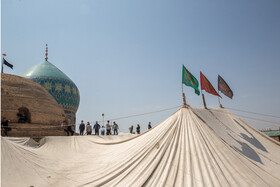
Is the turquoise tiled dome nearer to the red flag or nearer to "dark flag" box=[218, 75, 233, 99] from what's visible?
"dark flag" box=[218, 75, 233, 99]

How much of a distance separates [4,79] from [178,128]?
10907 millimetres

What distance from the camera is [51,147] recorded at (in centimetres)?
784

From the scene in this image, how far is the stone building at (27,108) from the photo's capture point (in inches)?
390

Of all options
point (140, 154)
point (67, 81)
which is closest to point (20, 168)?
point (140, 154)

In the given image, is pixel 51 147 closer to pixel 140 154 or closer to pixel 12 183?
pixel 12 183

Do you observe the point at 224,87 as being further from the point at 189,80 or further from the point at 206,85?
the point at 189,80

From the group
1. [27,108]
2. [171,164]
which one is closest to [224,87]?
[171,164]

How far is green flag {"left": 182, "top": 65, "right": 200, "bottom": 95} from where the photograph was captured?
5.87m

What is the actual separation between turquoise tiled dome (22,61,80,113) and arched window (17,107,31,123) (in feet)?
38.5

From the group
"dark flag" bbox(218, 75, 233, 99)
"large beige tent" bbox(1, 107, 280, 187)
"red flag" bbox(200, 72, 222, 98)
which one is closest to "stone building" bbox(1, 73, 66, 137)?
"large beige tent" bbox(1, 107, 280, 187)

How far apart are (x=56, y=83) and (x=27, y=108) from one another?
12.5 m

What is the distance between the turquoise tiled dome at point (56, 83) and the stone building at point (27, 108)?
33.6ft

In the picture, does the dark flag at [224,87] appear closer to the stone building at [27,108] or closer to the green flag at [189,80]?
the green flag at [189,80]

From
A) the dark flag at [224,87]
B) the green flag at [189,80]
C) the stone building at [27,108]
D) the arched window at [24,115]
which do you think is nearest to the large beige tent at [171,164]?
the green flag at [189,80]
